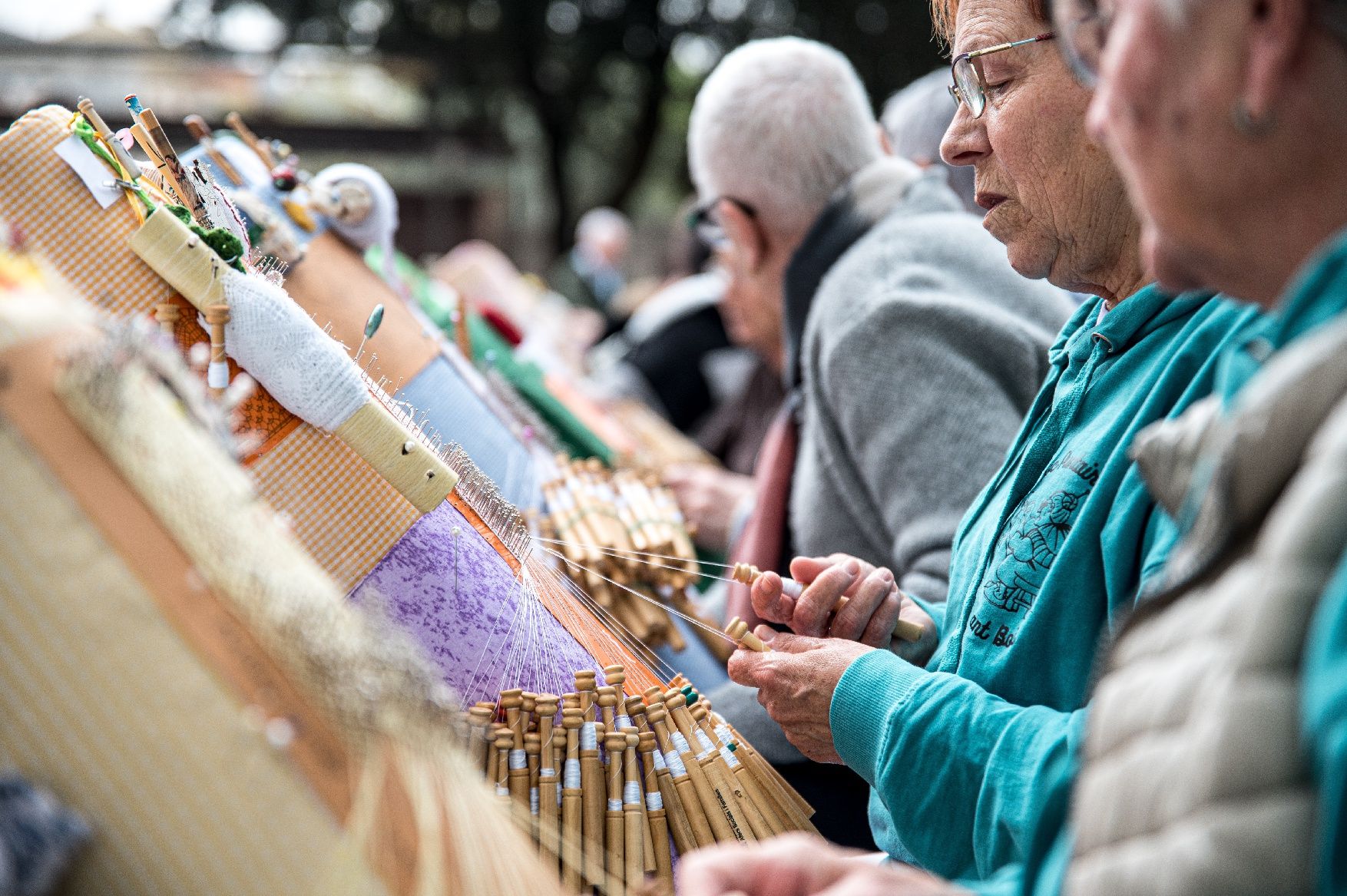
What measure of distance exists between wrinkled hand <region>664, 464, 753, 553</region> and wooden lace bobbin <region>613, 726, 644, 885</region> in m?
1.59

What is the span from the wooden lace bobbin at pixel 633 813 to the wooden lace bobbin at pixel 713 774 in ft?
0.25

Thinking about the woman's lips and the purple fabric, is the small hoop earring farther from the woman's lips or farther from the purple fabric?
the purple fabric

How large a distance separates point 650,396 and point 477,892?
4394 millimetres

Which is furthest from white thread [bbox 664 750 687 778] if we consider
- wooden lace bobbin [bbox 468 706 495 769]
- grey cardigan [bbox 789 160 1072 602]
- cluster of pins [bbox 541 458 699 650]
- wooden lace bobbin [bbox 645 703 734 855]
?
grey cardigan [bbox 789 160 1072 602]

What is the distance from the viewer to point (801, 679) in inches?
61.7

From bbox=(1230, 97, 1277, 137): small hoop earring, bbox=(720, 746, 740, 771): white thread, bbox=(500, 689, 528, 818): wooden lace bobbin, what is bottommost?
bbox=(720, 746, 740, 771): white thread

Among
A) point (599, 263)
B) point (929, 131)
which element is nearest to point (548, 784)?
point (929, 131)

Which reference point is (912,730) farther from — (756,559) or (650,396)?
(650,396)

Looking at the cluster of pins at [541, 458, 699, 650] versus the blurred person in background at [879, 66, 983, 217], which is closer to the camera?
the cluster of pins at [541, 458, 699, 650]

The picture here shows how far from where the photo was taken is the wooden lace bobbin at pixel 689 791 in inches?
58.6

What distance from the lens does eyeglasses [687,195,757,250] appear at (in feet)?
9.25

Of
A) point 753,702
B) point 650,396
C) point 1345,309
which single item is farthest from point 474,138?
point 1345,309

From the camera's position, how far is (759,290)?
3041 millimetres

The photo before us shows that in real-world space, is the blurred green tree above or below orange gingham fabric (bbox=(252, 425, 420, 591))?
above
